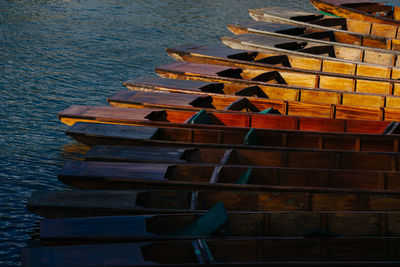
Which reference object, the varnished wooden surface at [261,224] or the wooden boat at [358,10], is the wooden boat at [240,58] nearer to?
the wooden boat at [358,10]

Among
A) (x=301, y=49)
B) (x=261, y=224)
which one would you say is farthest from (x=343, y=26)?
(x=261, y=224)

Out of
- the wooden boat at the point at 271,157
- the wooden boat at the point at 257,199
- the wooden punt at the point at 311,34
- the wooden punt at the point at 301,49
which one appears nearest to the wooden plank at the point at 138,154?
the wooden boat at the point at 271,157

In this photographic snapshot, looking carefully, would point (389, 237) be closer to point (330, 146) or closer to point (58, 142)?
point (330, 146)

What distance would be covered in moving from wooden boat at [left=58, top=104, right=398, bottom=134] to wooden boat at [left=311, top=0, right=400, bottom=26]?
930 centimetres

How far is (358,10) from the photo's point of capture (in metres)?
20.1

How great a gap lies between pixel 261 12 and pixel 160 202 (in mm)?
13361

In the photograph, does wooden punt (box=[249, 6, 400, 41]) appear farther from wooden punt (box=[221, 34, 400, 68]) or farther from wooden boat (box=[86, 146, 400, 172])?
wooden boat (box=[86, 146, 400, 172])

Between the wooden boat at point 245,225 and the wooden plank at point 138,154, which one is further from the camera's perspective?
the wooden plank at point 138,154

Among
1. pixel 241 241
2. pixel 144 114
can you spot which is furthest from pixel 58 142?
pixel 241 241

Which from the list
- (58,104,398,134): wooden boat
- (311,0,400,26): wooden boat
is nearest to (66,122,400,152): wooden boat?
(58,104,398,134): wooden boat

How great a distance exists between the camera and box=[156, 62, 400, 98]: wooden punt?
42.5ft

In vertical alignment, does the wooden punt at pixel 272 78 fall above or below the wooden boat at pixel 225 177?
above

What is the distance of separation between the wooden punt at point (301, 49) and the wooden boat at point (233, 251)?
8.65 meters

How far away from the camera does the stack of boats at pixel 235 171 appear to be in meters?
6.71
